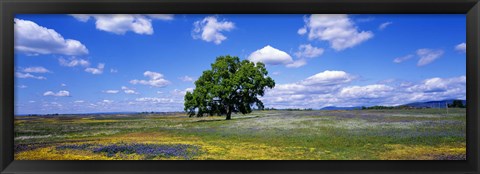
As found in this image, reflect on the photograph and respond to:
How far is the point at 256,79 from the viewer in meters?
3.42

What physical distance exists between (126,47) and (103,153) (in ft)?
3.23

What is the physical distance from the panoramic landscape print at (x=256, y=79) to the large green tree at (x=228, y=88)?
2 cm

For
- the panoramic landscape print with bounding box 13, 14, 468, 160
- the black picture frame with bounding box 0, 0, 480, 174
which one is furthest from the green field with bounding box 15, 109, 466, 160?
the black picture frame with bounding box 0, 0, 480, 174

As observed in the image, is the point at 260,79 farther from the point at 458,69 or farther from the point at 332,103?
the point at 458,69

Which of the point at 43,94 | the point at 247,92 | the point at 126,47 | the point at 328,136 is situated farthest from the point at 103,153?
the point at 328,136

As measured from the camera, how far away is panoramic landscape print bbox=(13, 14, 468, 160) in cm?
329

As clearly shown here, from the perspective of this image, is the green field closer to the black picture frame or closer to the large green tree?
the large green tree

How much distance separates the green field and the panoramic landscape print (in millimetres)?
12

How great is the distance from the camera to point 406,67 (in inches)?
133
